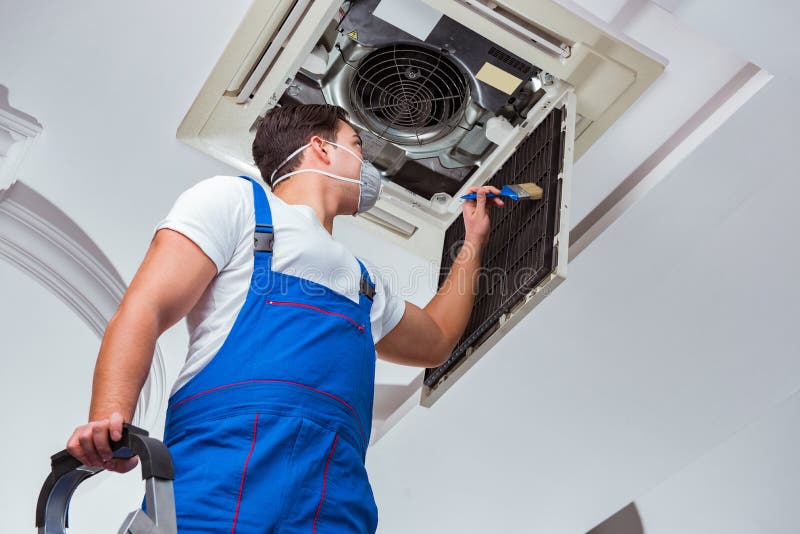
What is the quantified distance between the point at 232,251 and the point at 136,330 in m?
0.31

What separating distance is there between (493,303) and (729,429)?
169cm

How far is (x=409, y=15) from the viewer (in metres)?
2.60

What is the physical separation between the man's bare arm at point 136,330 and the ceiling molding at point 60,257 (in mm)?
1999

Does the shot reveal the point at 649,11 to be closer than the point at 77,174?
Yes

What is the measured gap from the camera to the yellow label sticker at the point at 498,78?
2.71 m

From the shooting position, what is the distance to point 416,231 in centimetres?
315

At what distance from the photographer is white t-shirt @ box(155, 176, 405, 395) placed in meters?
1.69

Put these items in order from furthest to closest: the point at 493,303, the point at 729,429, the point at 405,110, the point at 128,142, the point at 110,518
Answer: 1. the point at 110,518
2. the point at 729,429
3. the point at 128,142
4. the point at 405,110
5. the point at 493,303

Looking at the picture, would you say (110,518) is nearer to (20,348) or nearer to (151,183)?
(20,348)

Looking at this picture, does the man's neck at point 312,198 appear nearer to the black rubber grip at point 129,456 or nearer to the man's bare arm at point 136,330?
the man's bare arm at point 136,330

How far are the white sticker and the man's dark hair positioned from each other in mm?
426

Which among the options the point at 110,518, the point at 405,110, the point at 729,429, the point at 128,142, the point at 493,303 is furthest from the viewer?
the point at 110,518

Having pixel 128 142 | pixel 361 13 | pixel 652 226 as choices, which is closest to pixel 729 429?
pixel 652 226

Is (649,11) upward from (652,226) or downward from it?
upward
